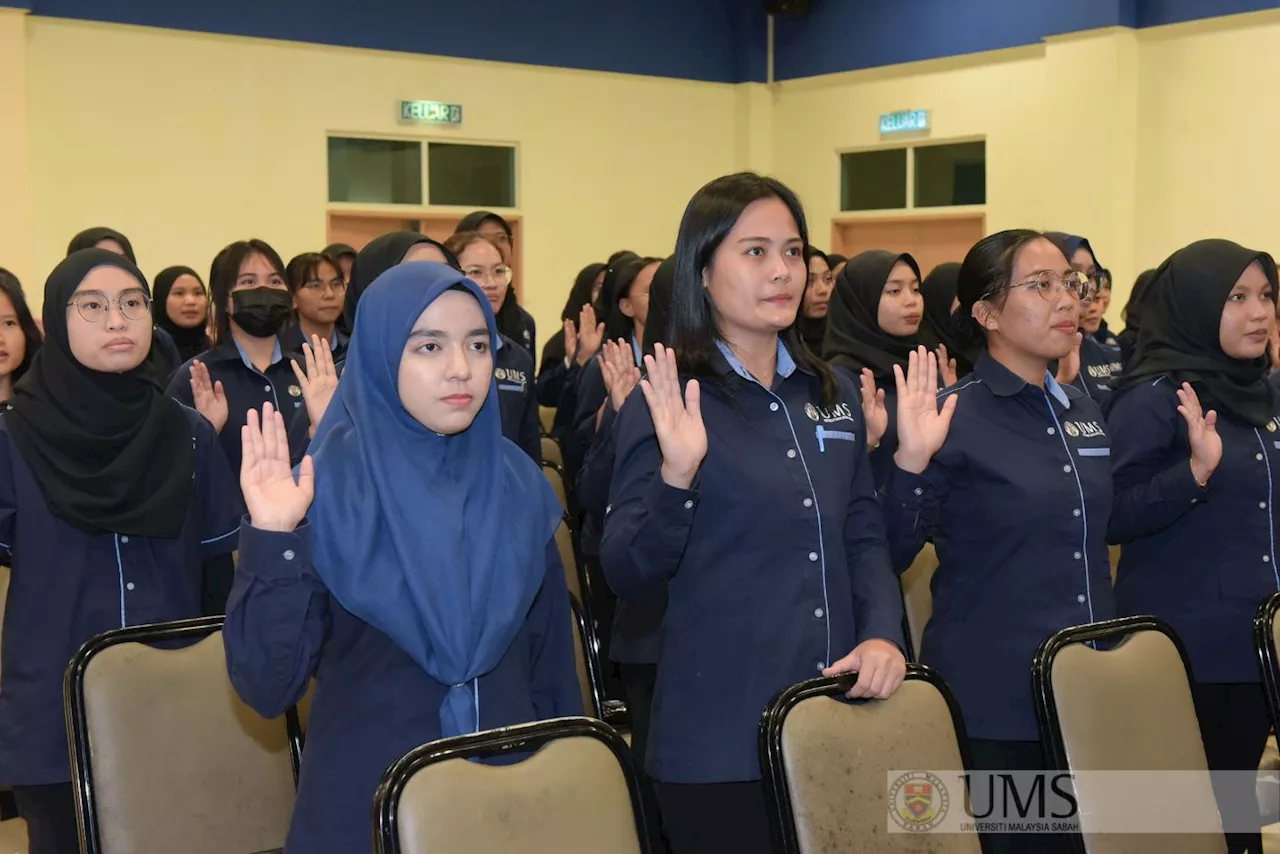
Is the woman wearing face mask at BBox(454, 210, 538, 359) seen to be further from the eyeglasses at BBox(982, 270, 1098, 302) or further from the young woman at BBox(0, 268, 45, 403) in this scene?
the eyeglasses at BBox(982, 270, 1098, 302)

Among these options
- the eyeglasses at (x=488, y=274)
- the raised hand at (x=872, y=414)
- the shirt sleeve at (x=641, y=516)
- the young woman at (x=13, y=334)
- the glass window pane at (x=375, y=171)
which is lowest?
the shirt sleeve at (x=641, y=516)

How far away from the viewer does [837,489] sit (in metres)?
2.56

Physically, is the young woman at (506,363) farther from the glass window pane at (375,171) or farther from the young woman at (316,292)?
the glass window pane at (375,171)

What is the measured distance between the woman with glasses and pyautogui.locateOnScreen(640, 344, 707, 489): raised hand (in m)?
0.64

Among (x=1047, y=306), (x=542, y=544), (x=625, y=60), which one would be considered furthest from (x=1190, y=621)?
(x=625, y=60)

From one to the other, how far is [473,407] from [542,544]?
0.28 m

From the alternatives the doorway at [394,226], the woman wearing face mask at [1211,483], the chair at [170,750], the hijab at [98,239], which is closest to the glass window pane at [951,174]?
the doorway at [394,226]

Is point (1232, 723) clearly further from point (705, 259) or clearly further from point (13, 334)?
point (13, 334)

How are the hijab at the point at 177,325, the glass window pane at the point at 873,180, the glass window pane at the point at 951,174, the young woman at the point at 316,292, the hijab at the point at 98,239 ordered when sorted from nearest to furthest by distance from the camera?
the hijab at the point at 98,239
the hijab at the point at 177,325
the young woman at the point at 316,292
the glass window pane at the point at 951,174
the glass window pane at the point at 873,180

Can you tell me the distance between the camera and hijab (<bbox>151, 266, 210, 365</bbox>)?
648 cm

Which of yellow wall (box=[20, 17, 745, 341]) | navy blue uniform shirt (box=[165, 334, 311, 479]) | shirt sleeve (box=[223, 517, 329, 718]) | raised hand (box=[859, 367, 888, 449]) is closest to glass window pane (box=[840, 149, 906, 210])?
yellow wall (box=[20, 17, 745, 341])

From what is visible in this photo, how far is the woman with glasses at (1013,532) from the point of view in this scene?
295 centimetres

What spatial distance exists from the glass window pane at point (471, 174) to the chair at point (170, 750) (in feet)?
26.8

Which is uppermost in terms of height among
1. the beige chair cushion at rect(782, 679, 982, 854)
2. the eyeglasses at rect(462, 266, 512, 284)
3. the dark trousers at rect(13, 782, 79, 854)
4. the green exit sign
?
the green exit sign
